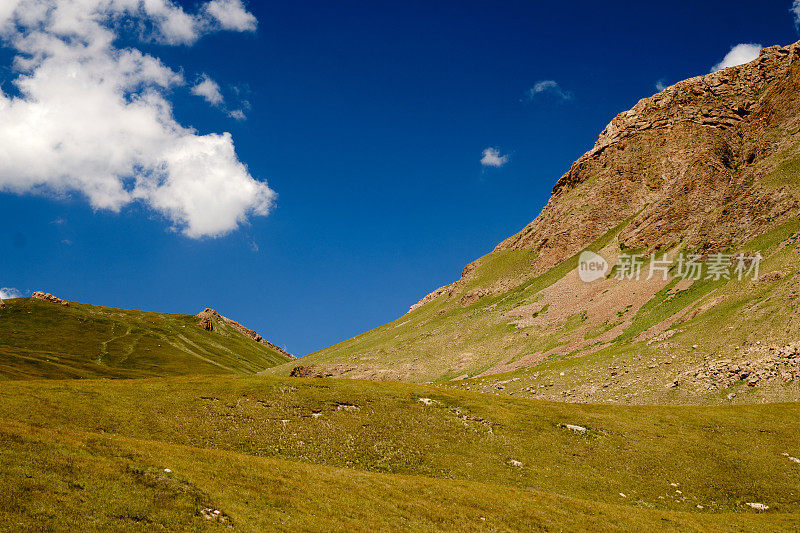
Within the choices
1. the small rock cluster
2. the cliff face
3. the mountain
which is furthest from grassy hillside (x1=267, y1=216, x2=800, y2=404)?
the cliff face

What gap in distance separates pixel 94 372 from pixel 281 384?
4341 inches

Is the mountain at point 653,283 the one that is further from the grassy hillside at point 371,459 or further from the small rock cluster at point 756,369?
the grassy hillside at point 371,459

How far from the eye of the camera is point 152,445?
27125 mm

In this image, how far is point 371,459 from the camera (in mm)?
37000

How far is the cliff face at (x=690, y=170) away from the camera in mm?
110750

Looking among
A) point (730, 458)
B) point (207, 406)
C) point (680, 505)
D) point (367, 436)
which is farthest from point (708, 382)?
point (207, 406)

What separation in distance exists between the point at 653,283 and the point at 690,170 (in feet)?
157

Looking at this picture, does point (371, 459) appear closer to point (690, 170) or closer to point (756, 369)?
point (756, 369)

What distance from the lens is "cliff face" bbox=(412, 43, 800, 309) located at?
111 metres

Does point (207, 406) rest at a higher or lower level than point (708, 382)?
lower

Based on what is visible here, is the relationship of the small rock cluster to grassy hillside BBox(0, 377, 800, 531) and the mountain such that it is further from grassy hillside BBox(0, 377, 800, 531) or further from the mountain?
grassy hillside BBox(0, 377, 800, 531)

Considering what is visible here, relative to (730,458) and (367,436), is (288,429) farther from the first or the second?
(730,458)

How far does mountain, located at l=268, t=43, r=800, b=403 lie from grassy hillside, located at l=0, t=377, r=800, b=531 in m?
14.0

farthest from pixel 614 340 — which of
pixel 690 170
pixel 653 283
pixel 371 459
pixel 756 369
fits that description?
pixel 690 170
